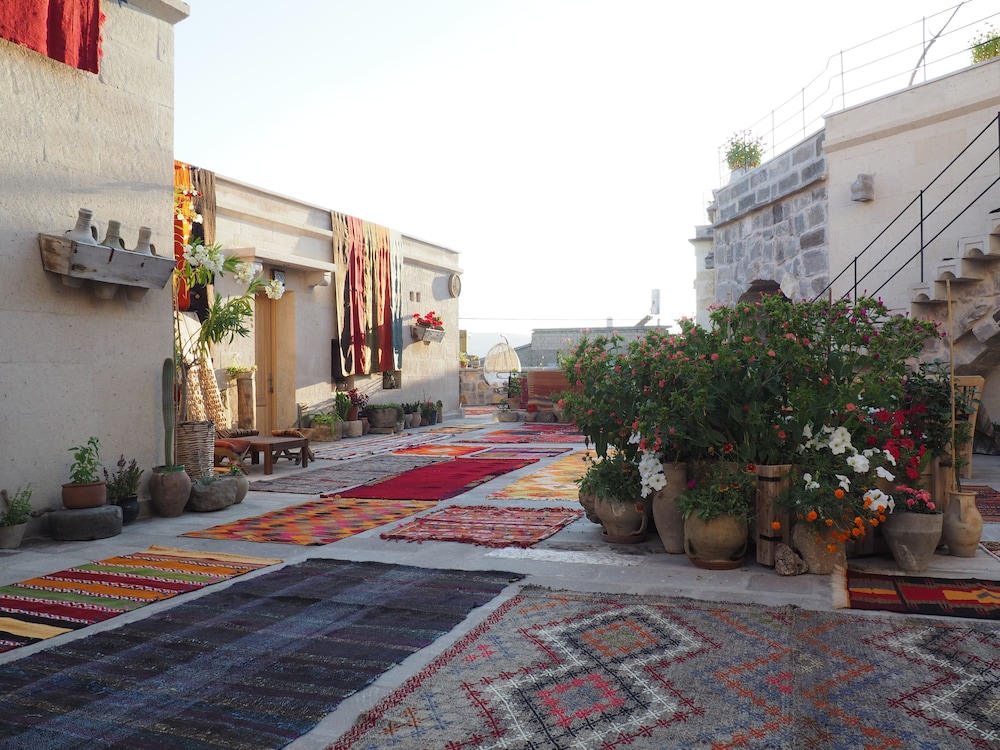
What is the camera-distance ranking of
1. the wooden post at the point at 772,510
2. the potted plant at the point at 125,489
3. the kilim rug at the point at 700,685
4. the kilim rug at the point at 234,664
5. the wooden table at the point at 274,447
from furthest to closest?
the wooden table at the point at 274,447
the potted plant at the point at 125,489
the wooden post at the point at 772,510
the kilim rug at the point at 234,664
the kilim rug at the point at 700,685

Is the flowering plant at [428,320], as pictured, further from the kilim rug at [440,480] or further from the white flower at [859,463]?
the white flower at [859,463]

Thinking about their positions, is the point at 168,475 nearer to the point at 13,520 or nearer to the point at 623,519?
the point at 13,520

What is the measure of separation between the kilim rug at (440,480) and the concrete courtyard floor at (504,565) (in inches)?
54.6

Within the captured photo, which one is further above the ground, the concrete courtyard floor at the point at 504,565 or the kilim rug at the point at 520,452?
the kilim rug at the point at 520,452

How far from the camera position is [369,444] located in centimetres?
1148

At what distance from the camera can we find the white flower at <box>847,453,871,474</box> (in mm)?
3887

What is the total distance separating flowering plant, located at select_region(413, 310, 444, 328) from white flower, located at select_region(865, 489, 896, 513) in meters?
11.8

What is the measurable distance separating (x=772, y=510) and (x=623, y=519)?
953mm

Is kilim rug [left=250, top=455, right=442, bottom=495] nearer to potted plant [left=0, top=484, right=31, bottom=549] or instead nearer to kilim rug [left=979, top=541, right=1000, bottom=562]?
potted plant [left=0, top=484, right=31, bottom=549]

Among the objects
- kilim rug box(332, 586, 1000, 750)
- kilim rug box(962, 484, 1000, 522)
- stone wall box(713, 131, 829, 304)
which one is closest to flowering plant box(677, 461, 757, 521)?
kilim rug box(332, 586, 1000, 750)

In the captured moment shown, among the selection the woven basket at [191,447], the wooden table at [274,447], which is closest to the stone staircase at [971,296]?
the wooden table at [274,447]

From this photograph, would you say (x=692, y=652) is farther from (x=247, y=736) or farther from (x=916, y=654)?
(x=247, y=736)

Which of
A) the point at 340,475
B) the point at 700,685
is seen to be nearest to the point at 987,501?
the point at 700,685

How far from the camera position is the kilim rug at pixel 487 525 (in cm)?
499
